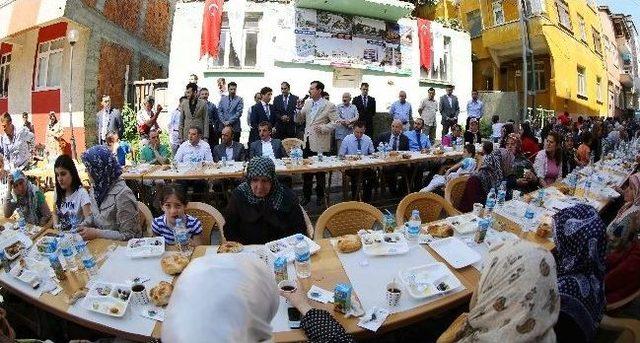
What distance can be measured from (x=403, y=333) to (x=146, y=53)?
15.6 meters

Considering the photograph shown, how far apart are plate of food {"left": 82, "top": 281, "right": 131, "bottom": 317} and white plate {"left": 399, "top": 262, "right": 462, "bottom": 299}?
1.71 metres

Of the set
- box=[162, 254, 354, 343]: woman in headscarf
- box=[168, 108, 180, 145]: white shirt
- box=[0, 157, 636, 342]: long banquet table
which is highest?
box=[168, 108, 180, 145]: white shirt

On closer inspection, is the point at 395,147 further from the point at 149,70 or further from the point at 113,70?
the point at 149,70

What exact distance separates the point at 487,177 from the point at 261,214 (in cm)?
306

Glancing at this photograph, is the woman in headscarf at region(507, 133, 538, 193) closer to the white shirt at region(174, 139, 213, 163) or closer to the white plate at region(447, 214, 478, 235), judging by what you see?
the white plate at region(447, 214, 478, 235)

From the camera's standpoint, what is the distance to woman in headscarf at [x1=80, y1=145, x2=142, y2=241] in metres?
3.65

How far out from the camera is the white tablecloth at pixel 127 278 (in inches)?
86.9

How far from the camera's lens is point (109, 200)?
Result: 3701mm

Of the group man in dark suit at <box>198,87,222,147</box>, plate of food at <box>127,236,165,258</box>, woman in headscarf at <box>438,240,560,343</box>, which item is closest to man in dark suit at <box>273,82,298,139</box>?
man in dark suit at <box>198,87,222,147</box>

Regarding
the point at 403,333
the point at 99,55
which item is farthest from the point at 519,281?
the point at 99,55

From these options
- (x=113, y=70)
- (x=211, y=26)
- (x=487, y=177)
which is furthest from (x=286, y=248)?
(x=113, y=70)

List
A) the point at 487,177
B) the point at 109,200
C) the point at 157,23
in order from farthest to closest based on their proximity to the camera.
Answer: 1. the point at 157,23
2. the point at 487,177
3. the point at 109,200

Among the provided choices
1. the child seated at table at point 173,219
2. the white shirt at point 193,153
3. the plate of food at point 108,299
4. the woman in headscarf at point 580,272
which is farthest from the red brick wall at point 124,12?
the woman in headscarf at point 580,272

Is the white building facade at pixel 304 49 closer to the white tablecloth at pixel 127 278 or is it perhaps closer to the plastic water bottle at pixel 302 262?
the white tablecloth at pixel 127 278
